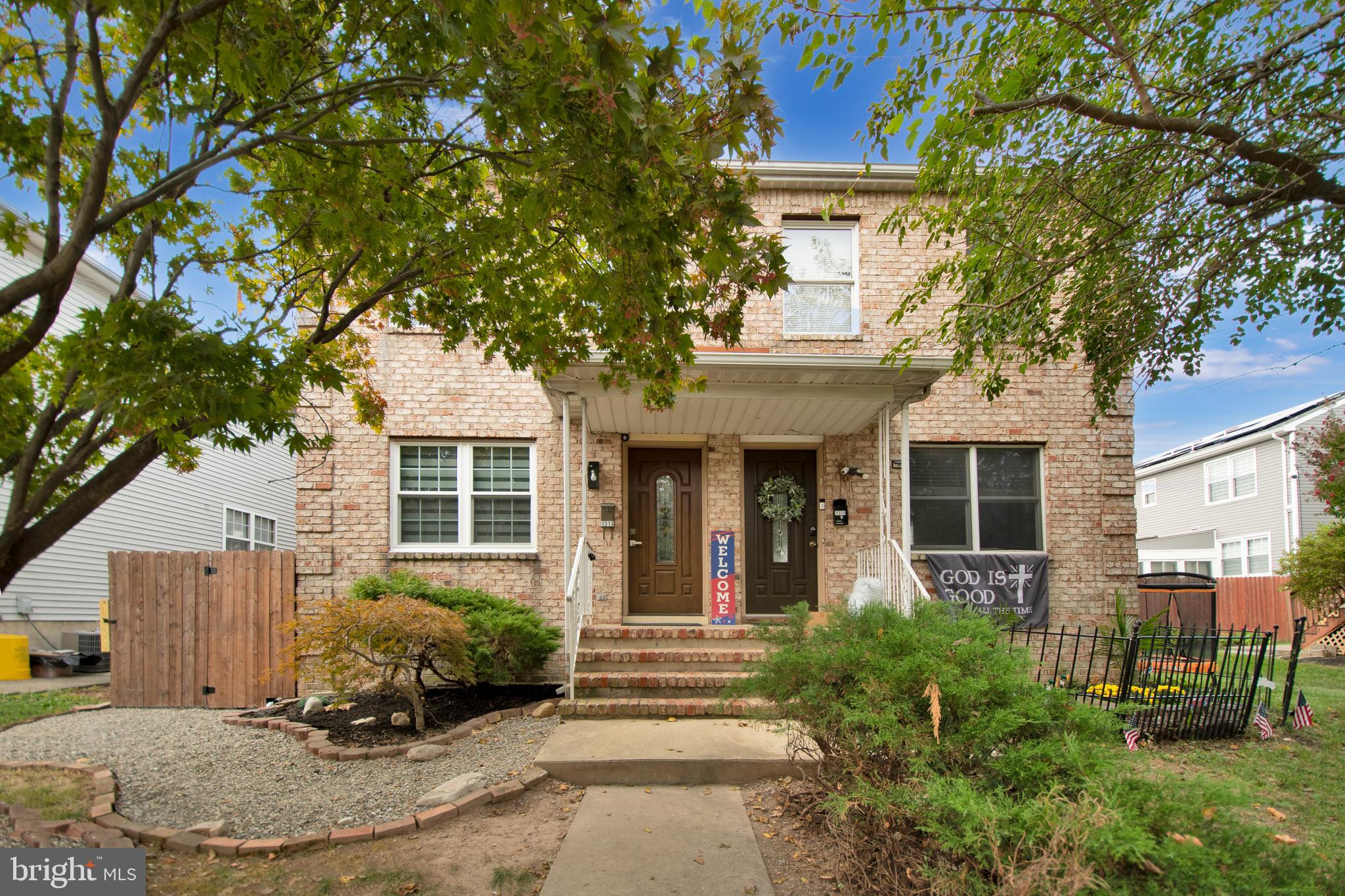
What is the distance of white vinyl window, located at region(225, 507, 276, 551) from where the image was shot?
15242 mm

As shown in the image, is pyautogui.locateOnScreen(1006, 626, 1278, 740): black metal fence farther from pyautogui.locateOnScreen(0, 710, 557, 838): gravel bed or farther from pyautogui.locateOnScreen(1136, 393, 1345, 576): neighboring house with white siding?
pyautogui.locateOnScreen(1136, 393, 1345, 576): neighboring house with white siding

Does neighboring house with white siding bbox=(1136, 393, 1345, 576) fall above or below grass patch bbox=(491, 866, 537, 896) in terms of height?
above

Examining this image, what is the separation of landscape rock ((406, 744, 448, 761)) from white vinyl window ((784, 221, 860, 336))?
593cm

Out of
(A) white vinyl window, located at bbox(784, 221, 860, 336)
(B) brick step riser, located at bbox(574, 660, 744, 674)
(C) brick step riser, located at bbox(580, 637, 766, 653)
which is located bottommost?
(B) brick step riser, located at bbox(574, 660, 744, 674)

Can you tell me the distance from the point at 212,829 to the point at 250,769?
1.51m

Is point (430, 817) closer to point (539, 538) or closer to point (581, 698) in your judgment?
point (581, 698)

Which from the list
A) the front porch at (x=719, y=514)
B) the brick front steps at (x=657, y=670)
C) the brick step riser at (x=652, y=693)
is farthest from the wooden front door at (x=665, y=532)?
the brick step riser at (x=652, y=693)

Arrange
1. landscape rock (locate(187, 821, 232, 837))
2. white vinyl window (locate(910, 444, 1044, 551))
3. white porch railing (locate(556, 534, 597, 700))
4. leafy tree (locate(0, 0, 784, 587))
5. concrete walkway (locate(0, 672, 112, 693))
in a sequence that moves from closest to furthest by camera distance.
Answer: leafy tree (locate(0, 0, 784, 587))
landscape rock (locate(187, 821, 232, 837))
white porch railing (locate(556, 534, 597, 700))
white vinyl window (locate(910, 444, 1044, 551))
concrete walkway (locate(0, 672, 112, 693))

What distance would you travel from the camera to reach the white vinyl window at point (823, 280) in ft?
29.3

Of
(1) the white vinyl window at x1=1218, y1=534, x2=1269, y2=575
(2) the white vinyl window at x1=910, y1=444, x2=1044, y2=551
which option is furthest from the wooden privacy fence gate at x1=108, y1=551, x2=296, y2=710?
(1) the white vinyl window at x1=1218, y1=534, x2=1269, y2=575

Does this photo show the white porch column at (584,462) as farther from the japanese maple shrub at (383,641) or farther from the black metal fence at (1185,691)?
the black metal fence at (1185,691)

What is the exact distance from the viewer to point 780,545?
8.88 meters

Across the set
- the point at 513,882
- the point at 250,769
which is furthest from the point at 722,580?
the point at 513,882

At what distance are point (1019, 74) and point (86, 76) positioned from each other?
20.5 ft
